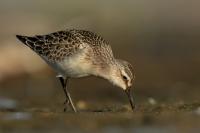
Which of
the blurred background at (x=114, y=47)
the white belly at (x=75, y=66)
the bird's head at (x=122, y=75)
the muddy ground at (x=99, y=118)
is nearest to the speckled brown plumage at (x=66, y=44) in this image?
the white belly at (x=75, y=66)

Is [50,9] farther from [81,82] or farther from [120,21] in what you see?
[81,82]

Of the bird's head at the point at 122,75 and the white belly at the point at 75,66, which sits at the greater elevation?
the white belly at the point at 75,66

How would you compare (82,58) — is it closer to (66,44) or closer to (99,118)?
(66,44)

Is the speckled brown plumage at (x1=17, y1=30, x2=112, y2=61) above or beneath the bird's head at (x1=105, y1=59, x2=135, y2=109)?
above

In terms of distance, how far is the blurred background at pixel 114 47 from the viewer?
19422 millimetres

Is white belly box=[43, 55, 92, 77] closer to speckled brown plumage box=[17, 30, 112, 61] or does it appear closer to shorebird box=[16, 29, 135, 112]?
shorebird box=[16, 29, 135, 112]

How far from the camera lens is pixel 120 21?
33.5 m

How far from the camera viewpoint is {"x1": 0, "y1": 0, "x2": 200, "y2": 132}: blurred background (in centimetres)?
1942

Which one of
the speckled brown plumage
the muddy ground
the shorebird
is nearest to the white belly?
the shorebird

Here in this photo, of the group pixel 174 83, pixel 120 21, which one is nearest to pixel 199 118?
pixel 174 83

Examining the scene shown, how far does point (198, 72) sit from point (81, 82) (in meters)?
3.11

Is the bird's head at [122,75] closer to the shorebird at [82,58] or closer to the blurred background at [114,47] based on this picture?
the shorebird at [82,58]

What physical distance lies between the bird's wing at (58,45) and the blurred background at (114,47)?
1.20 meters

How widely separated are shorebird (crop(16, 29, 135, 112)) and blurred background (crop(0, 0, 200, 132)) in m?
1.20
